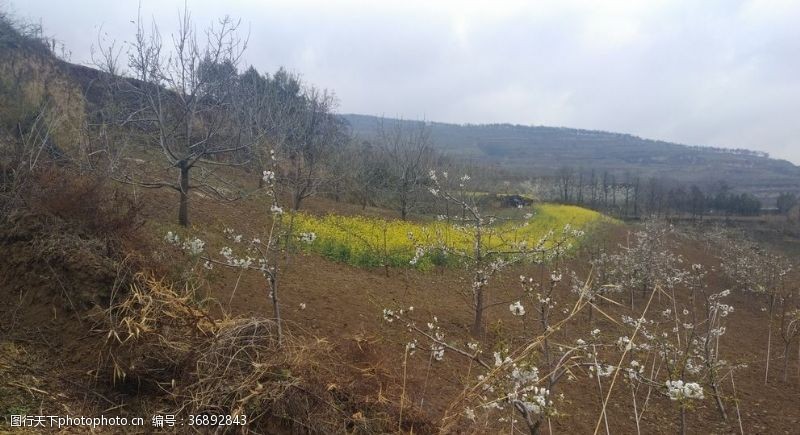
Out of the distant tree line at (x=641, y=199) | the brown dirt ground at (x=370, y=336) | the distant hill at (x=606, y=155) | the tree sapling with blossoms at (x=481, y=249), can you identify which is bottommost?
the brown dirt ground at (x=370, y=336)

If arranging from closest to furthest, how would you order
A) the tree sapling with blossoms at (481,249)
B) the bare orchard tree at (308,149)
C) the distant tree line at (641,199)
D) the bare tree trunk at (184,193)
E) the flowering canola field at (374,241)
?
the tree sapling with blossoms at (481,249), the bare tree trunk at (184,193), the flowering canola field at (374,241), the bare orchard tree at (308,149), the distant tree line at (641,199)

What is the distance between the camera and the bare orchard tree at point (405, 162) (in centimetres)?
1984

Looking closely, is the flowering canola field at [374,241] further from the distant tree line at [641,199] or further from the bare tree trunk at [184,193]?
the distant tree line at [641,199]

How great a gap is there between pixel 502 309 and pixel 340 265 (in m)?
3.40

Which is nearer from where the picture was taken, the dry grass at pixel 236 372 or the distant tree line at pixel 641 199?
the dry grass at pixel 236 372

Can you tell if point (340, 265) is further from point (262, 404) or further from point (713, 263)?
point (713, 263)

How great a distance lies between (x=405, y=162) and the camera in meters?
20.0

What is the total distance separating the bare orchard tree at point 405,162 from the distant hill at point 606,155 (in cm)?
4050

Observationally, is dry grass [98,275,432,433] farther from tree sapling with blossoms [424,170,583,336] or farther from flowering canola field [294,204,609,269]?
flowering canola field [294,204,609,269]

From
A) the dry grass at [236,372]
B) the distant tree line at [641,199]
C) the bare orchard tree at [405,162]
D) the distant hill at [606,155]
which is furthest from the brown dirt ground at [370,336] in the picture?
the distant hill at [606,155]

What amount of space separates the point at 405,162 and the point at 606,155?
84.8 meters

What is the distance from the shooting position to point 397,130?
2308 cm

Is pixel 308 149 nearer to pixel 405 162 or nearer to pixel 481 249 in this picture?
pixel 405 162

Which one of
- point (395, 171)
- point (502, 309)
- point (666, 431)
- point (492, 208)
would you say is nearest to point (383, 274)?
point (502, 309)
